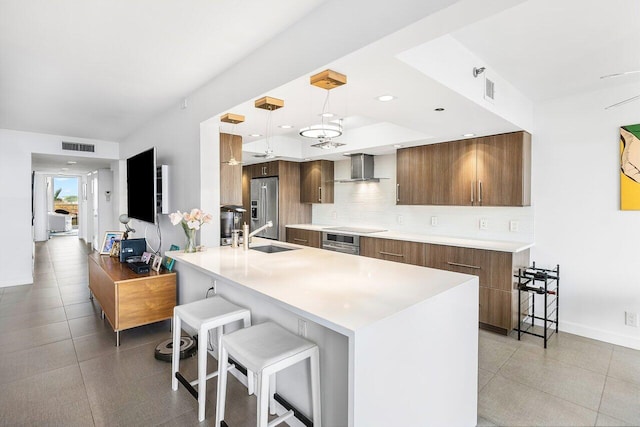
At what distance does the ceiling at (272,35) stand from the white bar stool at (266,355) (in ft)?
5.09

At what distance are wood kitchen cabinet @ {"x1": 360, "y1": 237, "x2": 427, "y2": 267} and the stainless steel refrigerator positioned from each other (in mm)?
1988

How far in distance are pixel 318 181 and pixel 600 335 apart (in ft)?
13.6

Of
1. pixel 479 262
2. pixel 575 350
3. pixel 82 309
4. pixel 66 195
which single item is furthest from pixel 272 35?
pixel 66 195

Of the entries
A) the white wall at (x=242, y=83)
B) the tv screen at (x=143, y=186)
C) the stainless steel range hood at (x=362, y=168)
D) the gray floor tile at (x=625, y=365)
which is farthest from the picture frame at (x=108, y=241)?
the gray floor tile at (x=625, y=365)

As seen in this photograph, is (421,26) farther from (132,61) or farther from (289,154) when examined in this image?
(289,154)

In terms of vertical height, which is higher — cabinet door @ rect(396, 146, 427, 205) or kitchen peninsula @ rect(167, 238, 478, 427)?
cabinet door @ rect(396, 146, 427, 205)

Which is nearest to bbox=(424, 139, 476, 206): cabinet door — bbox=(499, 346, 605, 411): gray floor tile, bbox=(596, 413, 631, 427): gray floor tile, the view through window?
bbox=(499, 346, 605, 411): gray floor tile

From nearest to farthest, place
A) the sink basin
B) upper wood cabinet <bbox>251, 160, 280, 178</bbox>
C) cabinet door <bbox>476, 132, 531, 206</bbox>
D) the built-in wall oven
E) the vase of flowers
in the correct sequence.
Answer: the vase of flowers < the sink basin < cabinet door <bbox>476, 132, 531, 206</bbox> < the built-in wall oven < upper wood cabinet <bbox>251, 160, 280, 178</bbox>

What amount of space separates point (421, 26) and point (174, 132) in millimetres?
3076

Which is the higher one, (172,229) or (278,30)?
(278,30)

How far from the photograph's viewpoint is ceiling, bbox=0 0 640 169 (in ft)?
6.18

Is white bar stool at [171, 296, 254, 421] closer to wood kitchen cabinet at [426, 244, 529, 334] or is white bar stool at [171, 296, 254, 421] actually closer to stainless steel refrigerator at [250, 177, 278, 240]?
wood kitchen cabinet at [426, 244, 529, 334]

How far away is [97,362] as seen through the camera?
8.92 ft

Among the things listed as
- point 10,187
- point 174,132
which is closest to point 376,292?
point 174,132
